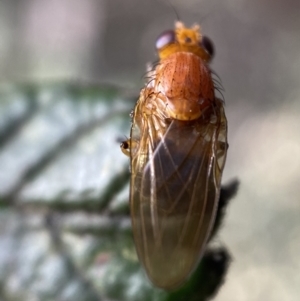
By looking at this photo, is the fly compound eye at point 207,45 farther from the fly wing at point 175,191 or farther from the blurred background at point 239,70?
the blurred background at point 239,70

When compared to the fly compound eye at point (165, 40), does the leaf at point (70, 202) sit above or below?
below

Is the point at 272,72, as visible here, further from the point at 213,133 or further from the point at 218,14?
the point at 213,133

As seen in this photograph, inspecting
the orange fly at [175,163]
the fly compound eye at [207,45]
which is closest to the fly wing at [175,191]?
the orange fly at [175,163]

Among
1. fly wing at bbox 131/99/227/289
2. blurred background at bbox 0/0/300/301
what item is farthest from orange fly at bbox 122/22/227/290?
blurred background at bbox 0/0/300/301

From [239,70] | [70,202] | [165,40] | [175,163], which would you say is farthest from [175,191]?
[239,70]

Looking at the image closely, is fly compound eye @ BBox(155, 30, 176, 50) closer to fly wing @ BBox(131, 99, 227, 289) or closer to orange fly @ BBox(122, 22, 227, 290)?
orange fly @ BBox(122, 22, 227, 290)

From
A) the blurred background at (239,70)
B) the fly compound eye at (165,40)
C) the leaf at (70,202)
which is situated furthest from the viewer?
the blurred background at (239,70)
